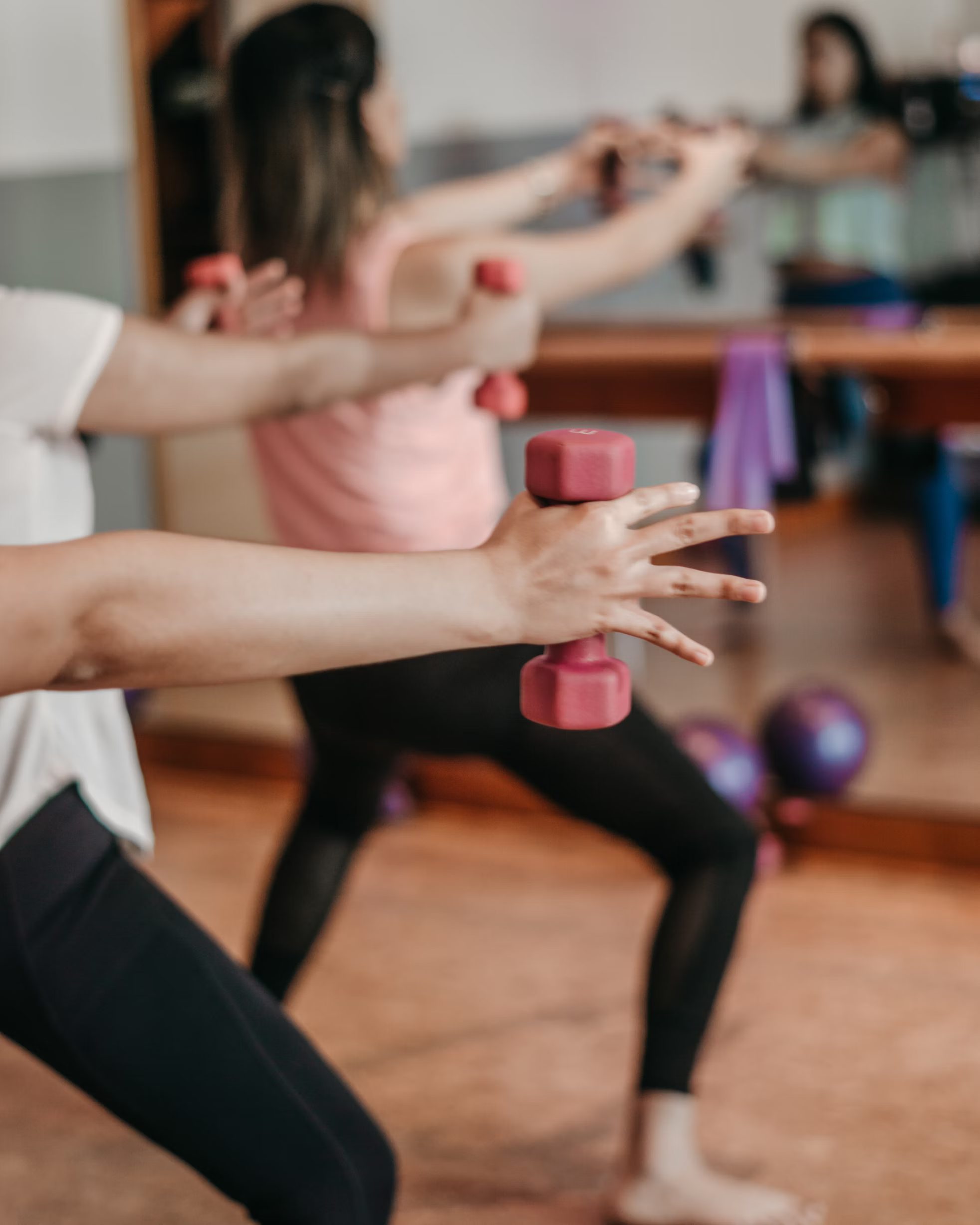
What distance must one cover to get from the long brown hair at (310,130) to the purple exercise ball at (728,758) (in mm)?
1210

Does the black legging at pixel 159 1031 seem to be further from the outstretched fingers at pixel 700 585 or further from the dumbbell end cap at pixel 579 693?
the outstretched fingers at pixel 700 585

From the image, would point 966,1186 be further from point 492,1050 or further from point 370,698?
point 370,698

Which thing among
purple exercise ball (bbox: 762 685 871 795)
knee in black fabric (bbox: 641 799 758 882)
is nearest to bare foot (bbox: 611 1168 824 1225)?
knee in black fabric (bbox: 641 799 758 882)

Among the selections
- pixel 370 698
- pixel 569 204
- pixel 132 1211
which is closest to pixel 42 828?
pixel 370 698

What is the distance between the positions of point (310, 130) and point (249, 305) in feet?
0.74

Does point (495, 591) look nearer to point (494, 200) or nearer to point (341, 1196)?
point (341, 1196)

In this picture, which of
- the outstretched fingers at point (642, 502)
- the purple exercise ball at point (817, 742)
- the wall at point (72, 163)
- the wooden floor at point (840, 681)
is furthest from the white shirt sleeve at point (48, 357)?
the wall at point (72, 163)

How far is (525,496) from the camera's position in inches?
34.5

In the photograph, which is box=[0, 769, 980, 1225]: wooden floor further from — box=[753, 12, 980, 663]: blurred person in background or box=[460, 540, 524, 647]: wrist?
box=[753, 12, 980, 663]: blurred person in background

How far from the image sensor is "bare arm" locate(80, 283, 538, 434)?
4.17 feet

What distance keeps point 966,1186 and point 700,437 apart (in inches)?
127

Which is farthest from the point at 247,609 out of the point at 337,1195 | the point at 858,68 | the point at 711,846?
the point at 858,68

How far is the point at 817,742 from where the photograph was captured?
2.62m

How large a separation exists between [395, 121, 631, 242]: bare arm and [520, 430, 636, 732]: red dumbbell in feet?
3.97
